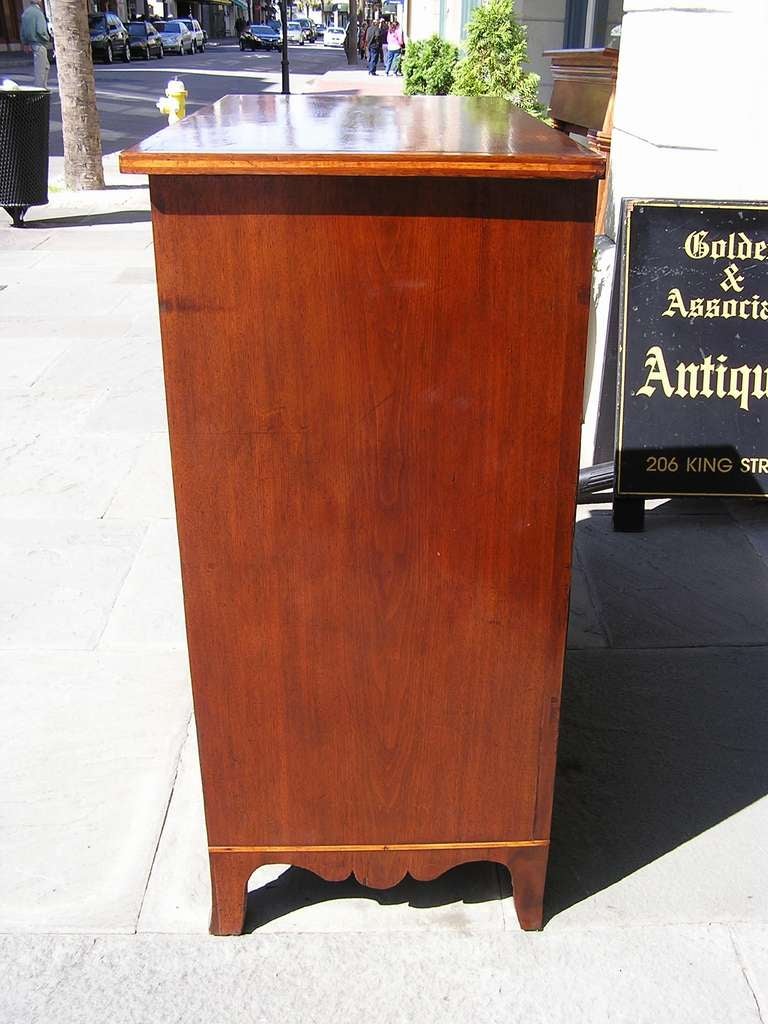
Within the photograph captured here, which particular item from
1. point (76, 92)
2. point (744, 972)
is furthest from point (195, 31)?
point (744, 972)

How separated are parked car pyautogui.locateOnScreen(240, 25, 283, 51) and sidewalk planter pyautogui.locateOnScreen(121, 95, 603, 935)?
68.7m

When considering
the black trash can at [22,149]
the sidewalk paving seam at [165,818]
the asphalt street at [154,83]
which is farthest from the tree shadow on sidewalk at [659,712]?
the asphalt street at [154,83]

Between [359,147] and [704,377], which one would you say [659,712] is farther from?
[359,147]

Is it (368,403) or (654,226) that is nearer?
(368,403)

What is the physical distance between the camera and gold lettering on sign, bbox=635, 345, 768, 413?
3893mm

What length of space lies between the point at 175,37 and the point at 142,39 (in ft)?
20.2

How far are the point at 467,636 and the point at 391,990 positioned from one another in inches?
32.5

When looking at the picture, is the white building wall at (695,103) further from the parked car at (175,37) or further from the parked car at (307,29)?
the parked car at (307,29)

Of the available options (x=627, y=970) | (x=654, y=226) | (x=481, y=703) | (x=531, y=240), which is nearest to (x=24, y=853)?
(x=481, y=703)

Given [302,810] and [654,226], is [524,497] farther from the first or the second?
[654,226]

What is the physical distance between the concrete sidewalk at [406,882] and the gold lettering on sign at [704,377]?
2.39ft

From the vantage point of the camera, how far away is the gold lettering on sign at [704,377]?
3.89 m

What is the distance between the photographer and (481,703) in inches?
87.2

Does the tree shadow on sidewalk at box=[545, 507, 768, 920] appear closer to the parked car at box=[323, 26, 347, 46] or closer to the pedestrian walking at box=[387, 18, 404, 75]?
the pedestrian walking at box=[387, 18, 404, 75]
